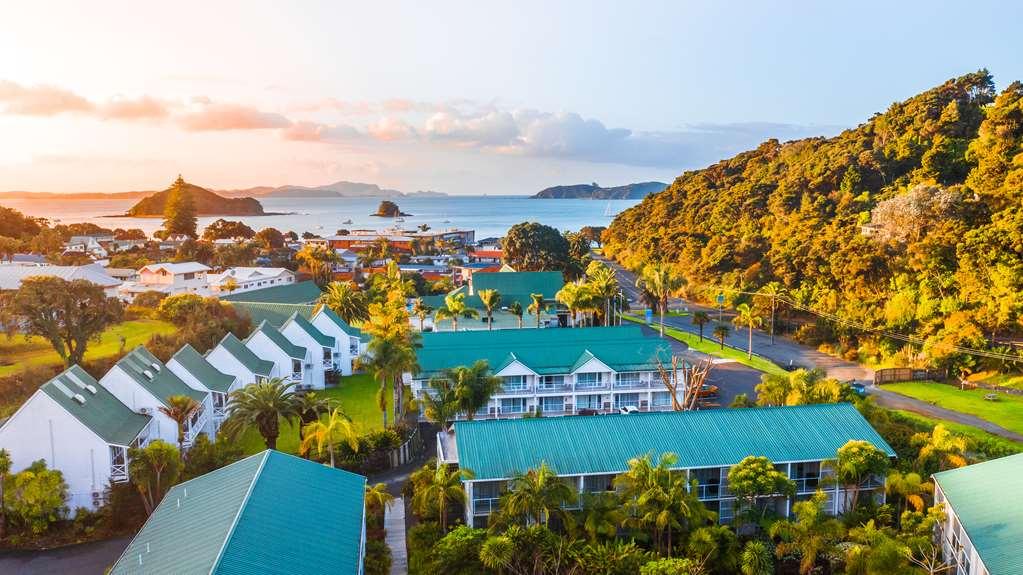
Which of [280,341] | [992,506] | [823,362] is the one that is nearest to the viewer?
[992,506]

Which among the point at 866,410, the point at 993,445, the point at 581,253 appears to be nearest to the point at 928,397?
the point at 993,445

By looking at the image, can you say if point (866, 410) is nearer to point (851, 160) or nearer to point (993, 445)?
point (993, 445)

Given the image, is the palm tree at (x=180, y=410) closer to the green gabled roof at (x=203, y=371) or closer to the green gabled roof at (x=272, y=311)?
the green gabled roof at (x=203, y=371)

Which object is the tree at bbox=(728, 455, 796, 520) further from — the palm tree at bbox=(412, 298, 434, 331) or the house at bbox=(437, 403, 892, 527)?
the palm tree at bbox=(412, 298, 434, 331)

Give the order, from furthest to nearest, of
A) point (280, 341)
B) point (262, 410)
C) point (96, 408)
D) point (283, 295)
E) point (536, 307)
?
point (283, 295), point (536, 307), point (280, 341), point (262, 410), point (96, 408)

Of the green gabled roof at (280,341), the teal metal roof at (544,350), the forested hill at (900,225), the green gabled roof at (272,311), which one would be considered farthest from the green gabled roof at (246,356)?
the forested hill at (900,225)

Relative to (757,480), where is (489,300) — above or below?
above

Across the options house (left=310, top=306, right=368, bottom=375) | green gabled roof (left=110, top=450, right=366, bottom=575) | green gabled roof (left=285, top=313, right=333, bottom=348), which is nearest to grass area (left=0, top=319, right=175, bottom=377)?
green gabled roof (left=285, top=313, right=333, bottom=348)

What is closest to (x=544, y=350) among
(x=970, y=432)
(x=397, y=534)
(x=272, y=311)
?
(x=397, y=534)

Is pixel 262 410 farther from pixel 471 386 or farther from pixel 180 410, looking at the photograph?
pixel 471 386
